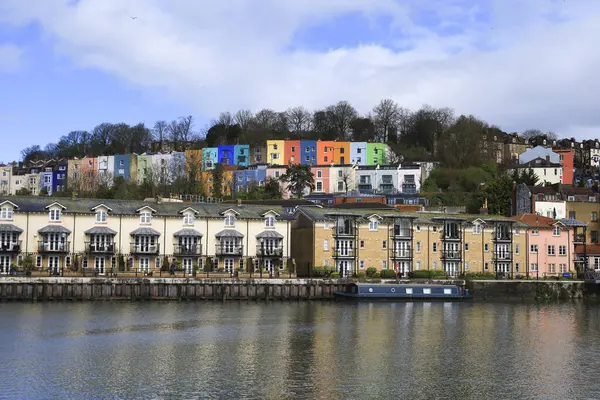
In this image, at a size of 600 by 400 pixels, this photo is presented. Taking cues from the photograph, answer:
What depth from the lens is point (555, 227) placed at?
→ 85.5 m

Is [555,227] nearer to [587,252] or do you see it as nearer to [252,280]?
[587,252]

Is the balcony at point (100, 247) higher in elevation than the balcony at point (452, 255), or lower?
higher

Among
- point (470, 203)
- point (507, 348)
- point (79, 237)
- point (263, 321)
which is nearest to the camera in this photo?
point (507, 348)

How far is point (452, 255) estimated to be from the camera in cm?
8125

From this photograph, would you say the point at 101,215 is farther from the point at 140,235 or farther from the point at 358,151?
the point at 358,151

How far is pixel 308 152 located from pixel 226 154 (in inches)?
532

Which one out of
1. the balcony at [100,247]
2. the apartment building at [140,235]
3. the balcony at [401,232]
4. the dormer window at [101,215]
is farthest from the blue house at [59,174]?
the balcony at [401,232]

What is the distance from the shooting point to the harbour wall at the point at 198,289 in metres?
64.1

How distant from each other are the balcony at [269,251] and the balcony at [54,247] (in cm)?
1696

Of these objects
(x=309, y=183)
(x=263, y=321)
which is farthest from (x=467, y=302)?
(x=309, y=183)

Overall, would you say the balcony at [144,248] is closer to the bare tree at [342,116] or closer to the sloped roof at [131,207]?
the sloped roof at [131,207]

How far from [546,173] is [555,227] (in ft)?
125

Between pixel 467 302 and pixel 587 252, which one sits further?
pixel 587 252

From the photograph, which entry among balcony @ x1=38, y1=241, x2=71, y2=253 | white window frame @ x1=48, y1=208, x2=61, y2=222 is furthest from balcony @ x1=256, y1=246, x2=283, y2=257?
white window frame @ x1=48, y1=208, x2=61, y2=222
